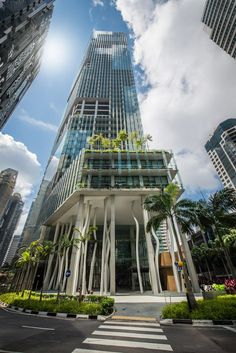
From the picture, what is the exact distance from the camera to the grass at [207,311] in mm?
9562

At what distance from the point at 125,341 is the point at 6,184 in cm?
13062

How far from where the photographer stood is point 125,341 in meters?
6.83

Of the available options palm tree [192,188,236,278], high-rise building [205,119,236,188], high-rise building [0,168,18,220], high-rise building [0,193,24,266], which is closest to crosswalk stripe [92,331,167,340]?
palm tree [192,188,236,278]

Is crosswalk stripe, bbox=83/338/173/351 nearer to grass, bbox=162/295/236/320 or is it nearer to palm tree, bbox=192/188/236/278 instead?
grass, bbox=162/295/236/320

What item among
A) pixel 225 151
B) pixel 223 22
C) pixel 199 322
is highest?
pixel 223 22

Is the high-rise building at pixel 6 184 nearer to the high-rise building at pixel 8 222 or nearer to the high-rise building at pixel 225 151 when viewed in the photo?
the high-rise building at pixel 8 222

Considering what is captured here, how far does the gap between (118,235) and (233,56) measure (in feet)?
271

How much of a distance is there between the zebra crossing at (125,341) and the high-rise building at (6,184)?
12487cm

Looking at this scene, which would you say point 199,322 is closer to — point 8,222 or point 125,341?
point 125,341

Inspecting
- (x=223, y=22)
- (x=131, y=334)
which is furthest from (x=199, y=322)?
(x=223, y=22)

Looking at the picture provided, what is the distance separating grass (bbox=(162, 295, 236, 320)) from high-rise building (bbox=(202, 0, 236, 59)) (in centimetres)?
9124

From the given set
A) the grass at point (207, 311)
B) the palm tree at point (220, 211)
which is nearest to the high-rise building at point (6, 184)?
the palm tree at point (220, 211)

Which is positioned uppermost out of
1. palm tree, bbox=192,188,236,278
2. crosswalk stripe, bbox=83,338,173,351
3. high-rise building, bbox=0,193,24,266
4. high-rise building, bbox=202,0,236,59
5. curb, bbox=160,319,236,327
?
high-rise building, bbox=202,0,236,59

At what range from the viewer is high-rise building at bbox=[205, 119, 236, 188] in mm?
112625
